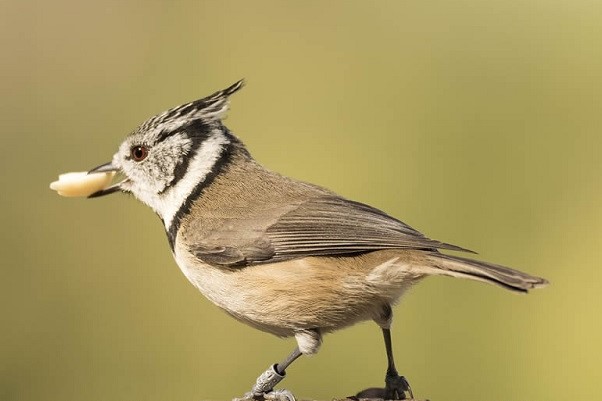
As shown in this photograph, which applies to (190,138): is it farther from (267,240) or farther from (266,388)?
(266,388)

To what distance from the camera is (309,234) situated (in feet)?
9.78

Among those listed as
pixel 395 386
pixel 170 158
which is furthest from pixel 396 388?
pixel 170 158

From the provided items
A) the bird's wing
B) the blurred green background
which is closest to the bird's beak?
the bird's wing

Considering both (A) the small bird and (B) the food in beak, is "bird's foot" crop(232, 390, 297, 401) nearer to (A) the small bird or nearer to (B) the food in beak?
(A) the small bird

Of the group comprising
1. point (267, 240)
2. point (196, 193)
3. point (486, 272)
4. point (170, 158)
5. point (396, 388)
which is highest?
point (170, 158)

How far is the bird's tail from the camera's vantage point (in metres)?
2.42

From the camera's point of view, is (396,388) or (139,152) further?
(139,152)

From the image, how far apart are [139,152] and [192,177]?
20cm

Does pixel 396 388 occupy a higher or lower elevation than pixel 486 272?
lower

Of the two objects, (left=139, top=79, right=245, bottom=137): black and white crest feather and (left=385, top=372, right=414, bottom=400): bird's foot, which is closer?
(left=385, top=372, right=414, bottom=400): bird's foot

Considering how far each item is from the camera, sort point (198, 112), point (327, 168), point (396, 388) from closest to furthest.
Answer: point (396, 388) → point (198, 112) → point (327, 168)

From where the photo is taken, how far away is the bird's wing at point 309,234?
2883 mm

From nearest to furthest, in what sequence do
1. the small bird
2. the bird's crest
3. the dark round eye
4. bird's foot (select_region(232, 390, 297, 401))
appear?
1. bird's foot (select_region(232, 390, 297, 401))
2. the small bird
3. the bird's crest
4. the dark round eye

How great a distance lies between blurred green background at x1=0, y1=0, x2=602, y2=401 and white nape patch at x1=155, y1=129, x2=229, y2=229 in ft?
4.47
